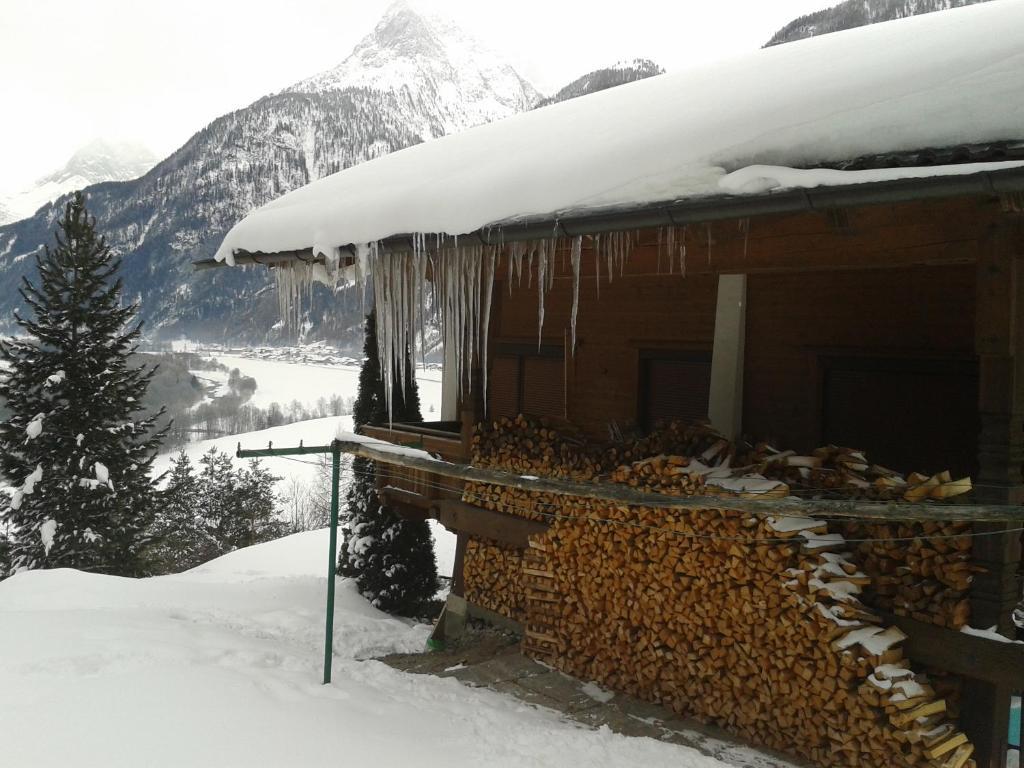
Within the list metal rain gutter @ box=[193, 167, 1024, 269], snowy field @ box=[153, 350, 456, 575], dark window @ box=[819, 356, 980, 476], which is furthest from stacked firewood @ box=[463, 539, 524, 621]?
snowy field @ box=[153, 350, 456, 575]

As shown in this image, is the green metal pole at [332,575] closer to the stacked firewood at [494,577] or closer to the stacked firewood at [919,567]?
the stacked firewood at [494,577]

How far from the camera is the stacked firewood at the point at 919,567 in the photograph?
3859mm

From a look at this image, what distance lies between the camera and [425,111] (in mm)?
180750

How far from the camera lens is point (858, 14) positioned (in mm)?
76062

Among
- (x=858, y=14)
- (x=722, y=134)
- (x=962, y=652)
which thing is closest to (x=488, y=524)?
(x=962, y=652)

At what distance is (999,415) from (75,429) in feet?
62.8

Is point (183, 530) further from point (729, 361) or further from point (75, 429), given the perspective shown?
point (729, 361)

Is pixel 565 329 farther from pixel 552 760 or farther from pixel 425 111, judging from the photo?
pixel 425 111

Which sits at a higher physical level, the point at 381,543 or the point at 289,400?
the point at 381,543

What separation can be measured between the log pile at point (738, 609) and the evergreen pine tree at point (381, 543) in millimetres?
7118

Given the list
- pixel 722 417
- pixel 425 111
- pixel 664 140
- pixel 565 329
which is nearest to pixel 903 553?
pixel 722 417

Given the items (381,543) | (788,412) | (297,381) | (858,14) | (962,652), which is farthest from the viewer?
(297,381)

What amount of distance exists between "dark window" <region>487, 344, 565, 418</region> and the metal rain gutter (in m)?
3.19

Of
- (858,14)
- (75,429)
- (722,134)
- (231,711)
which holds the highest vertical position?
(858,14)
